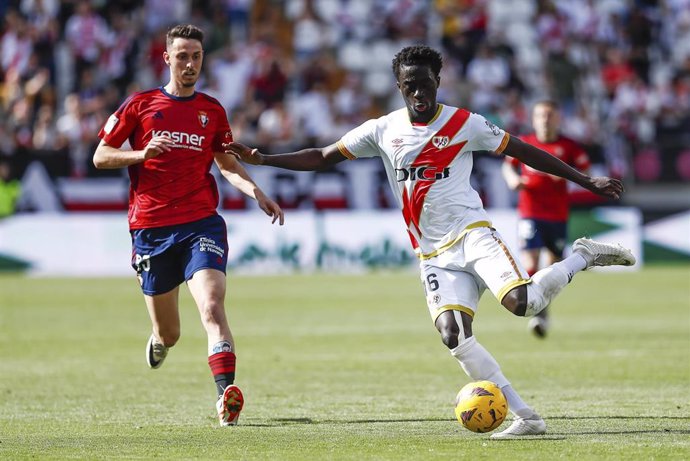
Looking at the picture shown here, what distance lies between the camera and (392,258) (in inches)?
1024

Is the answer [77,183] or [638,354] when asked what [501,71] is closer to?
[77,183]

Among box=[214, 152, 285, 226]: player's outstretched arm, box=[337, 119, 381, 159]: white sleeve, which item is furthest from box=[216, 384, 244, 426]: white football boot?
box=[337, 119, 381, 159]: white sleeve

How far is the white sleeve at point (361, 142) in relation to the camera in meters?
8.66

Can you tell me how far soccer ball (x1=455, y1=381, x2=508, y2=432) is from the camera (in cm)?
788

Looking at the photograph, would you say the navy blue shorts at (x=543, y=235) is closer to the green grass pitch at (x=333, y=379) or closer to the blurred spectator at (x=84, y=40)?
the green grass pitch at (x=333, y=379)

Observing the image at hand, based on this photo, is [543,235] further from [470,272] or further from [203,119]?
[470,272]

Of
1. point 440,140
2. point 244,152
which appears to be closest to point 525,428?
point 440,140

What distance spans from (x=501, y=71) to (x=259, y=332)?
50.0ft

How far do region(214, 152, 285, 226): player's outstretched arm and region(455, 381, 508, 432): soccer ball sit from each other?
198 cm

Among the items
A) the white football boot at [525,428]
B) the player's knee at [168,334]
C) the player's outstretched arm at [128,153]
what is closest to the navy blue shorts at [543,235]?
the player's knee at [168,334]

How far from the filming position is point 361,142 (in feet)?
28.5

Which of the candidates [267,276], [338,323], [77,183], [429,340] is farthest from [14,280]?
[429,340]

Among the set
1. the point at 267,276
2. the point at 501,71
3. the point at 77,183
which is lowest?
the point at 267,276

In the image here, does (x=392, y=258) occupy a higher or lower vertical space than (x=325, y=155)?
lower
